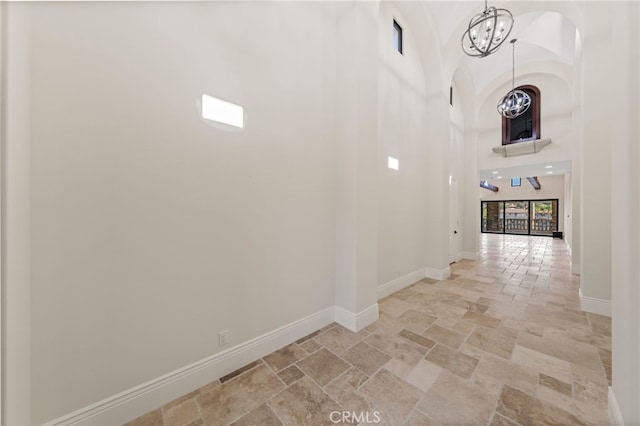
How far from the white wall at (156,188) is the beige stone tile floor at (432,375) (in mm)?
382

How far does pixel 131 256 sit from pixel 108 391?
862 millimetres

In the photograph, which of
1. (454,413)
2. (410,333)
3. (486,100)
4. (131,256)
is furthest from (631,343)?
(486,100)

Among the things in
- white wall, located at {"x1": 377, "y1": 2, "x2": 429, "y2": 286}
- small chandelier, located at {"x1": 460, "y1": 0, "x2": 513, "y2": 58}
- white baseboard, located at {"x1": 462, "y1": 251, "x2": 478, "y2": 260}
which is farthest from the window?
small chandelier, located at {"x1": 460, "y1": 0, "x2": 513, "y2": 58}

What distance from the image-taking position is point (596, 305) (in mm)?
2908

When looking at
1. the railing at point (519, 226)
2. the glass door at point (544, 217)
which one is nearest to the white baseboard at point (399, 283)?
the railing at point (519, 226)

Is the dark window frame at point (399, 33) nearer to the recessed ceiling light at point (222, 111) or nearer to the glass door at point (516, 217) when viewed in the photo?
the recessed ceiling light at point (222, 111)

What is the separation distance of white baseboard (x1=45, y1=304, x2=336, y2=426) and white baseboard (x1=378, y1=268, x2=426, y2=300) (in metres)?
1.66

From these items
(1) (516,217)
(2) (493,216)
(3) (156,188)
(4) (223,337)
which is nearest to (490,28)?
(3) (156,188)

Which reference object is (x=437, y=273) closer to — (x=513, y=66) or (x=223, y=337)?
(x=223, y=337)

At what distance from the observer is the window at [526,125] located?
6719mm

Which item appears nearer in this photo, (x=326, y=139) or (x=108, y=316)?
(x=108, y=316)

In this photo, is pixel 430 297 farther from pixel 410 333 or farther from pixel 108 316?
pixel 108 316

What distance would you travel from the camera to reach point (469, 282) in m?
4.13

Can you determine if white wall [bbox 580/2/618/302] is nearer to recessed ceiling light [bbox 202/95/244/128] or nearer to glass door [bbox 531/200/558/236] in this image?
recessed ceiling light [bbox 202/95/244/128]
